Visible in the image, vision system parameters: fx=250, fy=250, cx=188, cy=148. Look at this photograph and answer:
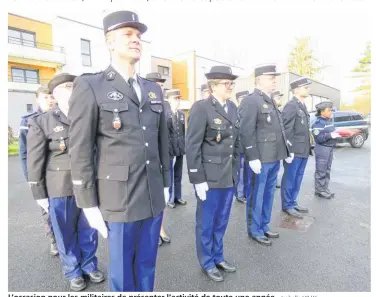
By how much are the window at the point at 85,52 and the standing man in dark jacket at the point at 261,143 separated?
61.5ft

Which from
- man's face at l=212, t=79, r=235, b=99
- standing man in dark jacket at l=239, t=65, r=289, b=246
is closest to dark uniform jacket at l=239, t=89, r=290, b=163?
standing man in dark jacket at l=239, t=65, r=289, b=246

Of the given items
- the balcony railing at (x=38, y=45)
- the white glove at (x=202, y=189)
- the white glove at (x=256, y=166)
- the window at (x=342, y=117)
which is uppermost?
the balcony railing at (x=38, y=45)

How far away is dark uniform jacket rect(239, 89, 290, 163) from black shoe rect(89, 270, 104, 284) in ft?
7.43

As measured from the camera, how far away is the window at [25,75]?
59.5 feet

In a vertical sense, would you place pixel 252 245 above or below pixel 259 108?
below

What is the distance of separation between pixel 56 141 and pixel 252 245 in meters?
2.84

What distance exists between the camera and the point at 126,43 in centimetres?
179

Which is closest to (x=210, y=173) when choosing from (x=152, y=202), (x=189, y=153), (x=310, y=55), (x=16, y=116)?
(x=189, y=153)

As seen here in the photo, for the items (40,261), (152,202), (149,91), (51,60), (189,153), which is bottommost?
(40,261)

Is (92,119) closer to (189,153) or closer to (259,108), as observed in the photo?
(189,153)

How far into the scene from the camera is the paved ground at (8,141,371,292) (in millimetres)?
2711

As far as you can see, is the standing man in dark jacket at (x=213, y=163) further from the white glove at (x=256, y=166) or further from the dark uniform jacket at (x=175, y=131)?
the dark uniform jacket at (x=175, y=131)

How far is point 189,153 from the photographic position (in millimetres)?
2727

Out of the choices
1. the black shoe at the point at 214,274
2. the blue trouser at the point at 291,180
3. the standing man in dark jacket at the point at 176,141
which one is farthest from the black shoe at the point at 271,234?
the standing man in dark jacket at the point at 176,141
